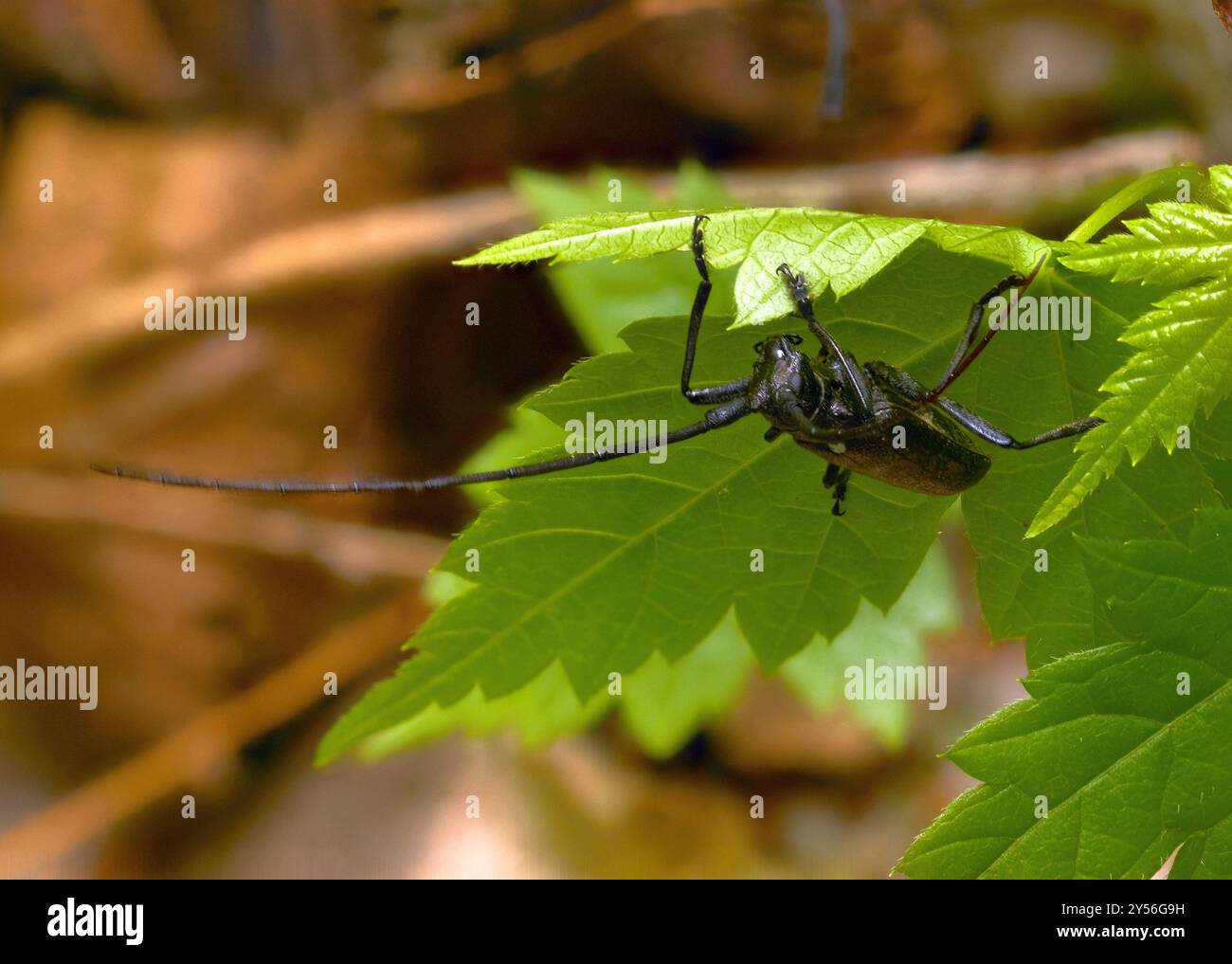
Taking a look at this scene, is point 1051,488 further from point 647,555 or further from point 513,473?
point 513,473

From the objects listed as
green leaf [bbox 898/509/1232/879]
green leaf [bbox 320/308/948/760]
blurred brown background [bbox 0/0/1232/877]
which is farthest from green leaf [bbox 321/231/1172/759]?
blurred brown background [bbox 0/0/1232/877]

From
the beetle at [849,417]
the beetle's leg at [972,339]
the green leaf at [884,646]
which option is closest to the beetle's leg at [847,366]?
the beetle at [849,417]

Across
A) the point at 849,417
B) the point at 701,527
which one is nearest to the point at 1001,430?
the point at 849,417

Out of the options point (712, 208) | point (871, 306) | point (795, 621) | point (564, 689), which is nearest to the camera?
point (712, 208)

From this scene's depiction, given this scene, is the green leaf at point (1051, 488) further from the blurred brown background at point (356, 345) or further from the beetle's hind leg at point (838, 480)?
the blurred brown background at point (356, 345)

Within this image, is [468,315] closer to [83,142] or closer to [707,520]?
[83,142]

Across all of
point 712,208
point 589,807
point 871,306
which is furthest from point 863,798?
point 712,208
